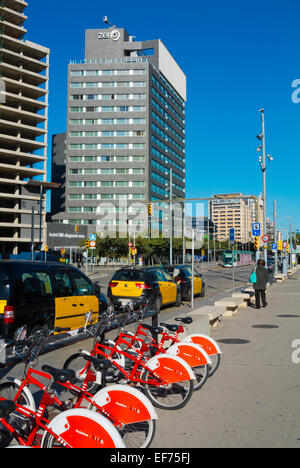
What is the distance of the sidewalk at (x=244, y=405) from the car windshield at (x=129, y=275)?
528 centimetres

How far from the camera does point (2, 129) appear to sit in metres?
72.8

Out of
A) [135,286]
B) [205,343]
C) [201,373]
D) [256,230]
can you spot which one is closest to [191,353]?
[201,373]

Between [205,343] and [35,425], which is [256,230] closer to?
[205,343]

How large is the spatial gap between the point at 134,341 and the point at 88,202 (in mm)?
97505

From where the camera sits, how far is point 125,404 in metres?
4.06

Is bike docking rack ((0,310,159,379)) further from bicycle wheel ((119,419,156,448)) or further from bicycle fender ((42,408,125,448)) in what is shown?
bicycle wheel ((119,419,156,448))

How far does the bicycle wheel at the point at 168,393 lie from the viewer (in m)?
Result: 5.30

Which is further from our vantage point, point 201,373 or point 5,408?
point 201,373

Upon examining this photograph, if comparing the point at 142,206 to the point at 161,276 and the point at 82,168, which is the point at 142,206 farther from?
the point at 161,276

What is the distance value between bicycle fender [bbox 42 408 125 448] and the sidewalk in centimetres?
112

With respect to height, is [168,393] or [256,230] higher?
[256,230]

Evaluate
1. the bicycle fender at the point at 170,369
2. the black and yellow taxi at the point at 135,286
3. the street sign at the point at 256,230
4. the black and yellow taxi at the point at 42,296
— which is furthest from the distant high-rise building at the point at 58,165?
the bicycle fender at the point at 170,369

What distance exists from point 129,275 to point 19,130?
211 ft

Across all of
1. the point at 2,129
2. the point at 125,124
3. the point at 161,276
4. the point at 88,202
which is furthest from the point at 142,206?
the point at 161,276
